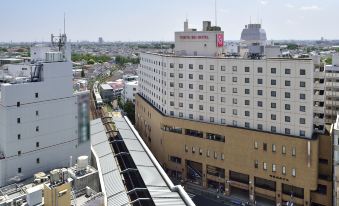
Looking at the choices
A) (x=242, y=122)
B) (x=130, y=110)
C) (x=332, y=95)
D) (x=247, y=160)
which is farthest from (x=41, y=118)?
(x=332, y=95)

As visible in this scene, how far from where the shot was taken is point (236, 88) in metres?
45.6

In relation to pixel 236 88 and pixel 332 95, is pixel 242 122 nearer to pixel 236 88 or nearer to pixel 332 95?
pixel 236 88

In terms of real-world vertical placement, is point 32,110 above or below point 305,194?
above

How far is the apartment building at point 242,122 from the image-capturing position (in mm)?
40844

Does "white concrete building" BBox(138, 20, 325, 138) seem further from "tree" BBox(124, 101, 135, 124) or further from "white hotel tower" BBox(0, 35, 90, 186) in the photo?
"tree" BBox(124, 101, 135, 124)

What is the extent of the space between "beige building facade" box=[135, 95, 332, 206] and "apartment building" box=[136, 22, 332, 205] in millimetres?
112

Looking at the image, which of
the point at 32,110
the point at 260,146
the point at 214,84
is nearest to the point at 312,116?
the point at 260,146

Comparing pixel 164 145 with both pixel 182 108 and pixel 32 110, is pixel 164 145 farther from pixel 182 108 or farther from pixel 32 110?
pixel 32 110

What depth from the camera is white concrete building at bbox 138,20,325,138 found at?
41125 mm

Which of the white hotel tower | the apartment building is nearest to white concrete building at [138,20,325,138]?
the apartment building

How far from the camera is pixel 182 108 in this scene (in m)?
51.3

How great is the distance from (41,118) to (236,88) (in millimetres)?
25276

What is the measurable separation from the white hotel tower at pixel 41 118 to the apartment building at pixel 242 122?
19.8m

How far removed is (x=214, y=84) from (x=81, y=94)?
20.4 m
